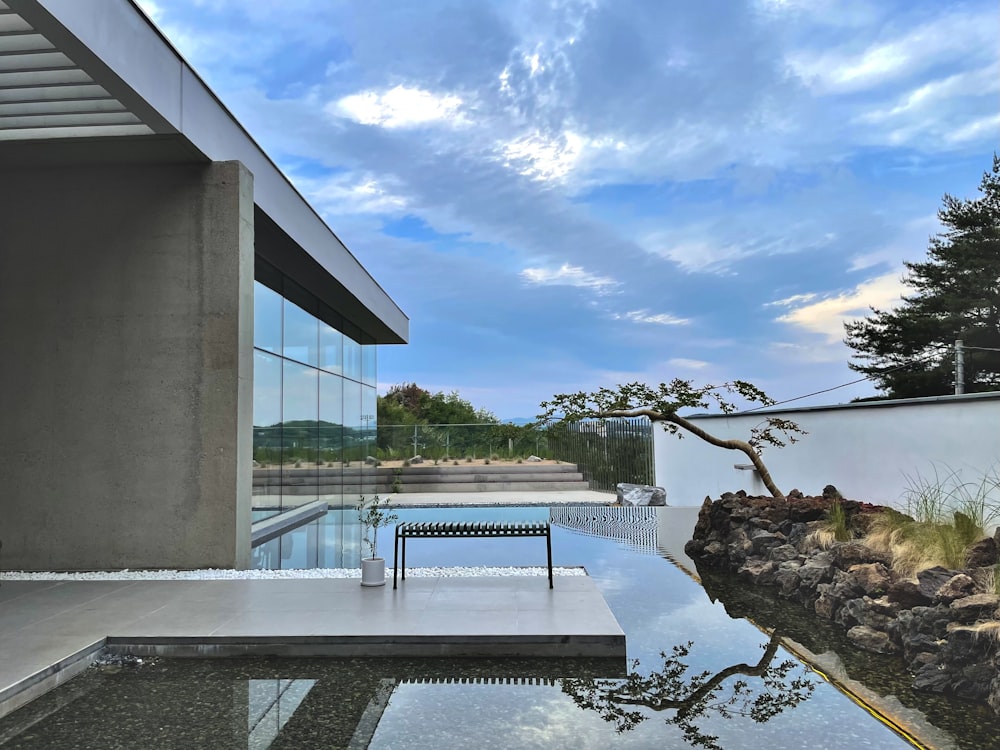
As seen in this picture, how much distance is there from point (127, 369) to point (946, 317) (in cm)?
2679

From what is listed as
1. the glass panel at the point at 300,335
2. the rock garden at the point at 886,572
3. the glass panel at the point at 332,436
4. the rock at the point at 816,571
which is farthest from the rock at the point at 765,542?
the glass panel at the point at 332,436

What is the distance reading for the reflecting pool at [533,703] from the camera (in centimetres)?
345

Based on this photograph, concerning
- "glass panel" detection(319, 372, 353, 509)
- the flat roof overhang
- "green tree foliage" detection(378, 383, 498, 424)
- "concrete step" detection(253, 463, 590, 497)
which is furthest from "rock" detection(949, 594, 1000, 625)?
"green tree foliage" detection(378, 383, 498, 424)

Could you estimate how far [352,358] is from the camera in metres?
16.4

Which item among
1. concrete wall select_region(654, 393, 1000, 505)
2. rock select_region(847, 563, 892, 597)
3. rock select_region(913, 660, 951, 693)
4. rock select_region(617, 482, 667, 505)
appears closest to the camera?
rock select_region(913, 660, 951, 693)

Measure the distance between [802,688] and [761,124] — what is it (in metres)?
14.1

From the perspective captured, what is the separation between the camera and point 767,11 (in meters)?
12.1

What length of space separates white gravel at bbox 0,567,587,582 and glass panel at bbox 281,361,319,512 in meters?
3.30

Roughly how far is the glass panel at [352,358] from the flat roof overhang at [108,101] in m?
6.10

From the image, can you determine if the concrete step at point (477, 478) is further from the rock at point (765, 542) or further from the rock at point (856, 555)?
the rock at point (856, 555)

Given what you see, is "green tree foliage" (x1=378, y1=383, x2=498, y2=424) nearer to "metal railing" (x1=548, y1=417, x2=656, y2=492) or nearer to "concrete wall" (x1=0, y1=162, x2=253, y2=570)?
"metal railing" (x1=548, y1=417, x2=656, y2=492)

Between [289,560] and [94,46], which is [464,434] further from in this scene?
[94,46]

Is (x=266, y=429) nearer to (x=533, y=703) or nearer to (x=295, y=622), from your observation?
(x=295, y=622)

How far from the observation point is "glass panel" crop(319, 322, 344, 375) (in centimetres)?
1361
